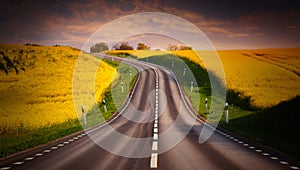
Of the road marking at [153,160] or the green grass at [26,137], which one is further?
the green grass at [26,137]

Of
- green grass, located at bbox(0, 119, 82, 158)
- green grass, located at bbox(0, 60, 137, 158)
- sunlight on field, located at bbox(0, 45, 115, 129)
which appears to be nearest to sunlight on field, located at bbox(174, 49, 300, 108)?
green grass, located at bbox(0, 60, 137, 158)

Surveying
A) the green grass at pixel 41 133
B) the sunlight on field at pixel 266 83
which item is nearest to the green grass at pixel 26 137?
the green grass at pixel 41 133

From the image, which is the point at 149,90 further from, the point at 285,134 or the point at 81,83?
the point at 285,134

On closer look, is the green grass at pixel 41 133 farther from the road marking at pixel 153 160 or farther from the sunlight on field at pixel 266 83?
the sunlight on field at pixel 266 83

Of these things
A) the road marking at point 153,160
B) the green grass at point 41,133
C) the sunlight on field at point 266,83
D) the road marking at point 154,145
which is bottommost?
the green grass at point 41,133

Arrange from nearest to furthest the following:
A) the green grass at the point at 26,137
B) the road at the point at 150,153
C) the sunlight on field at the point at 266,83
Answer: the road at the point at 150,153 < the green grass at the point at 26,137 < the sunlight on field at the point at 266,83

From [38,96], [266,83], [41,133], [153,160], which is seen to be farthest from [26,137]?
[266,83]

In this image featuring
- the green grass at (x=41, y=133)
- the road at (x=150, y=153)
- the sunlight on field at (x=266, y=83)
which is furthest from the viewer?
the sunlight on field at (x=266, y=83)

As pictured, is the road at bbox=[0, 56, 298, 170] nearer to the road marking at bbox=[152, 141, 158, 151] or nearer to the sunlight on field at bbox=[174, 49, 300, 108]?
the road marking at bbox=[152, 141, 158, 151]

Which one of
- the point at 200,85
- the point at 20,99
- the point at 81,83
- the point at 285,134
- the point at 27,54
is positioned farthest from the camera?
the point at 27,54

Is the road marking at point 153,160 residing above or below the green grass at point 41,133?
above

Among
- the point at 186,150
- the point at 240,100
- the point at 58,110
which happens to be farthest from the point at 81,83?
the point at 186,150

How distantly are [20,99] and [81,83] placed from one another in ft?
40.2

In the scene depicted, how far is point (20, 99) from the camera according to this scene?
89.4 ft
